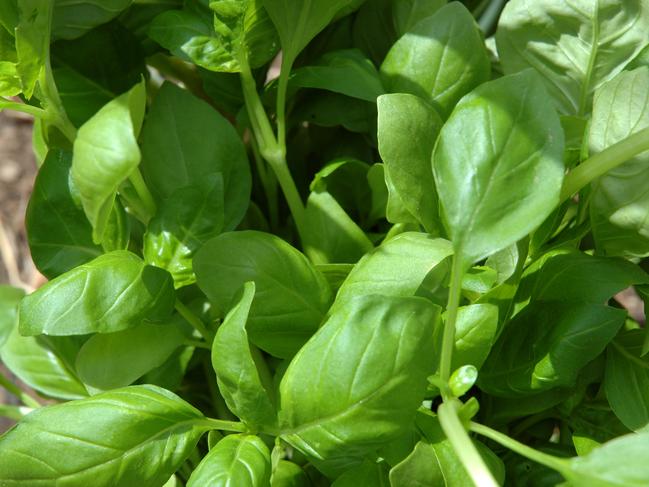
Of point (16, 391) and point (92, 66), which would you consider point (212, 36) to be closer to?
point (92, 66)

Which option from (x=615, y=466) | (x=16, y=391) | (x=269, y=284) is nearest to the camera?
(x=615, y=466)

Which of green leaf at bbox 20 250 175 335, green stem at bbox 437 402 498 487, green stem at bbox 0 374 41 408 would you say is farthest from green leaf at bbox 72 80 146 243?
green stem at bbox 0 374 41 408

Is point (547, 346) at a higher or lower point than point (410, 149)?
lower

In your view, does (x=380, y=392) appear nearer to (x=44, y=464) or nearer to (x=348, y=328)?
(x=348, y=328)

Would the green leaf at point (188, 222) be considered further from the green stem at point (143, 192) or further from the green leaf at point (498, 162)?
the green leaf at point (498, 162)

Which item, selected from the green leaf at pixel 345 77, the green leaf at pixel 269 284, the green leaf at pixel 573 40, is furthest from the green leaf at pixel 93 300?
the green leaf at pixel 573 40

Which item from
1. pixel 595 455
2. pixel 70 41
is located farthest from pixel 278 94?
pixel 595 455

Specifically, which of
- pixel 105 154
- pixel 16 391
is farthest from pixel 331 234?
pixel 16 391
